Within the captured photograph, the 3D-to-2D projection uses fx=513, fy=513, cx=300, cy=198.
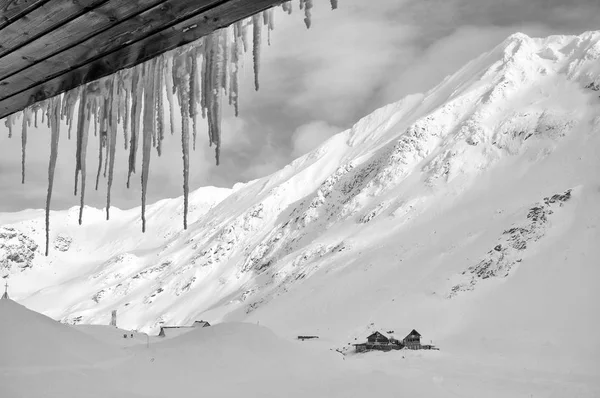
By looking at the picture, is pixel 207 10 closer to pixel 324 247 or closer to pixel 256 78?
pixel 256 78

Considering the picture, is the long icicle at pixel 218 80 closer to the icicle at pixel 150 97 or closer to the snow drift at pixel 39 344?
the icicle at pixel 150 97

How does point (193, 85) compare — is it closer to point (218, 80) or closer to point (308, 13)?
point (218, 80)

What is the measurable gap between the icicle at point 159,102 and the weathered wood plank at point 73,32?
0.41m

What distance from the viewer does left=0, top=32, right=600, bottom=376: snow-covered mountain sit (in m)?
77.9

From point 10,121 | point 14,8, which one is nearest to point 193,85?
point 14,8

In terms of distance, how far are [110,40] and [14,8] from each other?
42 centimetres

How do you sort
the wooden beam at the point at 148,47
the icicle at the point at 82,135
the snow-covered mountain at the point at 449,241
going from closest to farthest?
the wooden beam at the point at 148,47 < the icicle at the point at 82,135 < the snow-covered mountain at the point at 449,241

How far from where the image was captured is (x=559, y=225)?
315 ft

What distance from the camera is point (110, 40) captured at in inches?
86.2

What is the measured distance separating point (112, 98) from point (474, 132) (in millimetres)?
152080

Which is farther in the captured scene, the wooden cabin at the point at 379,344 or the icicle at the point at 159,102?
the wooden cabin at the point at 379,344

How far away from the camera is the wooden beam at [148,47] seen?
1.89 meters

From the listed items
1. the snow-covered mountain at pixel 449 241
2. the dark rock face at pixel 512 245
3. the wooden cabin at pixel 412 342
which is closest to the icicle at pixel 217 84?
the wooden cabin at pixel 412 342

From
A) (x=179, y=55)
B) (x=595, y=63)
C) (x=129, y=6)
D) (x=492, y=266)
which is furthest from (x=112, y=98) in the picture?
(x=595, y=63)
